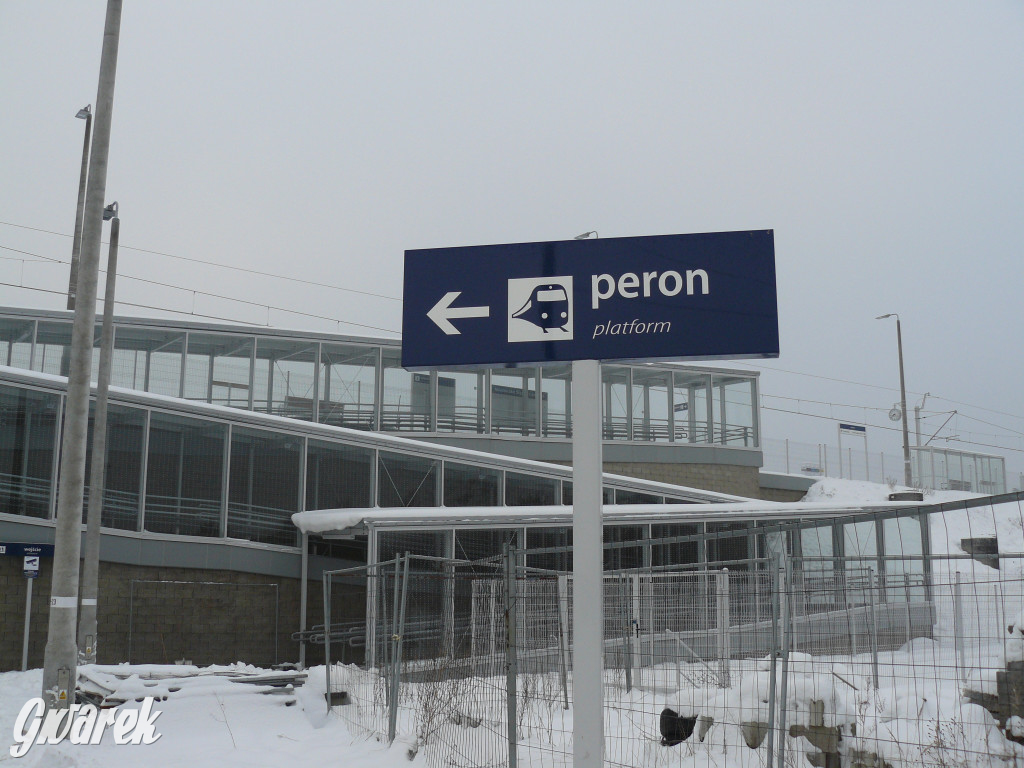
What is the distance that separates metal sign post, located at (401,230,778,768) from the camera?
670 centimetres

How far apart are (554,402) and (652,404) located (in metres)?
4.02

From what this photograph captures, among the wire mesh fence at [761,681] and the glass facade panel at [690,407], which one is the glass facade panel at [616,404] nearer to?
the glass facade panel at [690,407]

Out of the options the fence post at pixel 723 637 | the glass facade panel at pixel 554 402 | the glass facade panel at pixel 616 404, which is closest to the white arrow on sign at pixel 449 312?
the fence post at pixel 723 637

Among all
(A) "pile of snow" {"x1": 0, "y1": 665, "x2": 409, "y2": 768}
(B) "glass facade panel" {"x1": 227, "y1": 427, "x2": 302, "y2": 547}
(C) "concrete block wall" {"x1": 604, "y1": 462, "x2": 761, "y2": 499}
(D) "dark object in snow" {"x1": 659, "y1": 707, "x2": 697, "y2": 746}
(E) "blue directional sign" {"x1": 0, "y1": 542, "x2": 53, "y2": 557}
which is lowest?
(A) "pile of snow" {"x1": 0, "y1": 665, "x2": 409, "y2": 768}

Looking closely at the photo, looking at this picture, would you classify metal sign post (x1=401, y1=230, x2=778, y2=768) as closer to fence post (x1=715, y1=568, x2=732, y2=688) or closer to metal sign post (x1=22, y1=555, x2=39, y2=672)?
fence post (x1=715, y1=568, x2=732, y2=688)

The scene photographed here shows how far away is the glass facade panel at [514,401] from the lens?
33.3 m

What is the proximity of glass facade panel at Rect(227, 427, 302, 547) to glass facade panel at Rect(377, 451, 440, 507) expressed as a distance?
2.11m

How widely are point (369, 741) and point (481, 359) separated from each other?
5.61 m

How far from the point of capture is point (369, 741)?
10758 mm

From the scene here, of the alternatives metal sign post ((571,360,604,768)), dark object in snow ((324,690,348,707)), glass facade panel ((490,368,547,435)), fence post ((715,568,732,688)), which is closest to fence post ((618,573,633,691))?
fence post ((715,568,732,688))

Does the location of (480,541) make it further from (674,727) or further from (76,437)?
(674,727)

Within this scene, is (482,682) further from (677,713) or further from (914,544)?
(914,544)

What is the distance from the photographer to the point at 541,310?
704cm

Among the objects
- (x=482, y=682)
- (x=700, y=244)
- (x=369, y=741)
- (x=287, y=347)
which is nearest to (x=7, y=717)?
(x=369, y=741)
